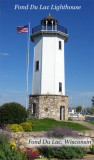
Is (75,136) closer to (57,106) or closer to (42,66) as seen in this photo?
(57,106)

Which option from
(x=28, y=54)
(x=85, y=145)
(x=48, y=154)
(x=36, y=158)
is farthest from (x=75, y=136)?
(x=28, y=54)

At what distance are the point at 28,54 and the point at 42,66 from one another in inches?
124

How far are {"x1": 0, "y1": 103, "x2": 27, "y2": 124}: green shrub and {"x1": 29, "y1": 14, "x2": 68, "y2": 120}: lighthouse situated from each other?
9362mm

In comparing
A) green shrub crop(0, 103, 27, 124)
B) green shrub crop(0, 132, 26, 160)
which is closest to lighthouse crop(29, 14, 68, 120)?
green shrub crop(0, 103, 27, 124)

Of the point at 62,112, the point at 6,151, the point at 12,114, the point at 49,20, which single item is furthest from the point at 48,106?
the point at 6,151

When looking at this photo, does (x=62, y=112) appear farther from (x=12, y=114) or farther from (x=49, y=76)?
(x=12, y=114)

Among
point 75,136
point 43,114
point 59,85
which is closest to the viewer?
point 75,136

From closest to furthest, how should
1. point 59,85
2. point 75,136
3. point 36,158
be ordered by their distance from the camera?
1. point 36,158
2. point 75,136
3. point 59,85

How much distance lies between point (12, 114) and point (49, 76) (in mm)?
11825

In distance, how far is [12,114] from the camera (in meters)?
13.3

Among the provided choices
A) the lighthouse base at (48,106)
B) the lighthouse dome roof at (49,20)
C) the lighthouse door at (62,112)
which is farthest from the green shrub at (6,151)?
the lighthouse dome roof at (49,20)

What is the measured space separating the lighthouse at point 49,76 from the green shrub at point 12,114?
936 centimetres

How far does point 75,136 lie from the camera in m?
8.45

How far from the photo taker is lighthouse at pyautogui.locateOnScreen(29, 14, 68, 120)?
2322 cm
